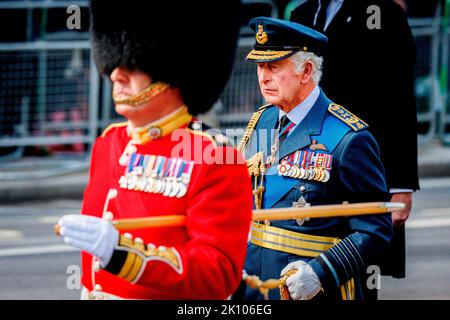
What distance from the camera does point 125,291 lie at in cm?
402

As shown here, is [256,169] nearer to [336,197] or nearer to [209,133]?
[336,197]

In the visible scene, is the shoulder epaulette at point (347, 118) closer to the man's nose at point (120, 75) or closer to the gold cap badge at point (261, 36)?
the gold cap badge at point (261, 36)

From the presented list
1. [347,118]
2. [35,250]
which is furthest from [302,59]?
[35,250]

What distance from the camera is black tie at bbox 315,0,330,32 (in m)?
5.97

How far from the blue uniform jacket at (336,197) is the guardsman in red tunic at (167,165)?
38.1 inches

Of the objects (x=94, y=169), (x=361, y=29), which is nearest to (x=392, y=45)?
(x=361, y=29)

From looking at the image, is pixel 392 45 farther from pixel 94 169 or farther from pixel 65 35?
pixel 65 35

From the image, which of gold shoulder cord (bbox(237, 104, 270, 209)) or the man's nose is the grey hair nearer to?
gold shoulder cord (bbox(237, 104, 270, 209))

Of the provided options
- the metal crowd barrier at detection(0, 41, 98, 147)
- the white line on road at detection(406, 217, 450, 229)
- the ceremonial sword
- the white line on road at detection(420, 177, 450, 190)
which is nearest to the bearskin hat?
the ceremonial sword

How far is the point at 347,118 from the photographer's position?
521 cm

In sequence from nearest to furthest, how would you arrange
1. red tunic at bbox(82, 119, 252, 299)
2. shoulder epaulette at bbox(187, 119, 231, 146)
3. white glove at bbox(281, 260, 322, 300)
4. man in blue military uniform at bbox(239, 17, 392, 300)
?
red tunic at bbox(82, 119, 252, 299) → shoulder epaulette at bbox(187, 119, 231, 146) → white glove at bbox(281, 260, 322, 300) → man in blue military uniform at bbox(239, 17, 392, 300)

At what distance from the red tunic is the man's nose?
0.78 ft

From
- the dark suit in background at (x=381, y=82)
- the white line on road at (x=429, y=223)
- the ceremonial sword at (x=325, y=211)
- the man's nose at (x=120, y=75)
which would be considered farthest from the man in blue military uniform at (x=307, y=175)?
the white line on road at (x=429, y=223)
